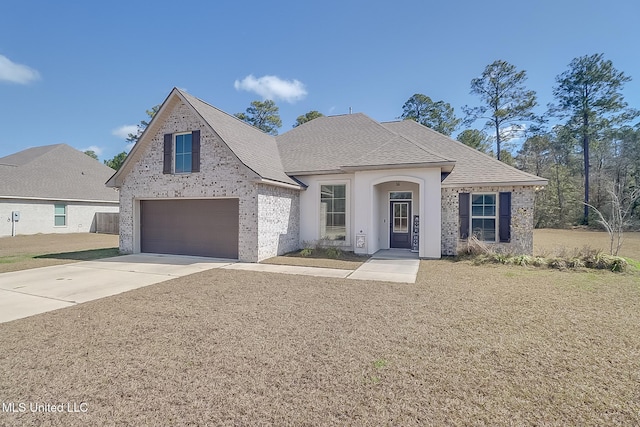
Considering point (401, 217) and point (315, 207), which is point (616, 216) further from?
point (315, 207)

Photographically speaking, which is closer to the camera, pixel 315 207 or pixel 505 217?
pixel 505 217

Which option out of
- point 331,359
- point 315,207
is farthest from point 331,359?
point 315,207

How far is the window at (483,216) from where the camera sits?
1196 centimetres

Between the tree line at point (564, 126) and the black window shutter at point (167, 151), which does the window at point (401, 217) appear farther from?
the tree line at point (564, 126)

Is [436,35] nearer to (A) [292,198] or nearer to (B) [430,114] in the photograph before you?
(A) [292,198]

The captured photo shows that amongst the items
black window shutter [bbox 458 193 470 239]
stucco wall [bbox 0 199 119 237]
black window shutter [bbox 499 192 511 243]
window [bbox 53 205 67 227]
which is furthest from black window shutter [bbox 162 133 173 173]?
window [bbox 53 205 67 227]

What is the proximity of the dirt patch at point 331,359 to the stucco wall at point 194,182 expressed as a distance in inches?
188

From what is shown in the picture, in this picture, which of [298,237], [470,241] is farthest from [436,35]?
[298,237]

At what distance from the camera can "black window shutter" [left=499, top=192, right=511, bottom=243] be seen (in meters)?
11.7

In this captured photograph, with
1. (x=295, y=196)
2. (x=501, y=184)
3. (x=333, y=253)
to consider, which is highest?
(x=501, y=184)

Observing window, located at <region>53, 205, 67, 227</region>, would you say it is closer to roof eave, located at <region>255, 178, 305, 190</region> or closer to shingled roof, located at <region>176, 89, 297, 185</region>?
shingled roof, located at <region>176, 89, 297, 185</region>

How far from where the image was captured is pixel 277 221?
12.0 metres

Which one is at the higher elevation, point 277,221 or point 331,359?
point 277,221

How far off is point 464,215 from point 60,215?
2742 centimetres
